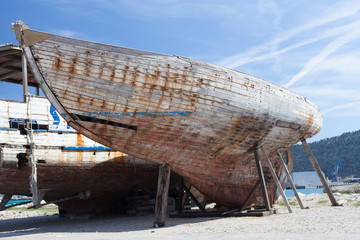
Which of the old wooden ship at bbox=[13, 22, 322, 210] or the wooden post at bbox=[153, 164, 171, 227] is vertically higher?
the old wooden ship at bbox=[13, 22, 322, 210]

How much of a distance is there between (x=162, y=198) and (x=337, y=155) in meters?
154

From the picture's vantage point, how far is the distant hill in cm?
14000

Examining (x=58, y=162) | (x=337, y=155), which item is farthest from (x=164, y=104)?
(x=337, y=155)

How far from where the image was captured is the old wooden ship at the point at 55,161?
11484mm

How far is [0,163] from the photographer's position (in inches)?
438

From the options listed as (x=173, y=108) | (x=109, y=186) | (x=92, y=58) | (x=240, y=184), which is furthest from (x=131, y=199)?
(x=92, y=58)

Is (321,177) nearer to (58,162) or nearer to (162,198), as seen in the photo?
(162,198)

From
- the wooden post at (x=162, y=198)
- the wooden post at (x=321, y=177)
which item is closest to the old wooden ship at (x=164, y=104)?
the wooden post at (x=162, y=198)

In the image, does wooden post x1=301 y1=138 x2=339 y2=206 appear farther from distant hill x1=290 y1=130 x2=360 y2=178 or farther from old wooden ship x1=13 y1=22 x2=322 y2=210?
distant hill x1=290 y1=130 x2=360 y2=178

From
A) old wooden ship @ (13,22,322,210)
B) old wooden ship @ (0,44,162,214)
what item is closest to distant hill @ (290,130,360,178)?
old wooden ship @ (0,44,162,214)

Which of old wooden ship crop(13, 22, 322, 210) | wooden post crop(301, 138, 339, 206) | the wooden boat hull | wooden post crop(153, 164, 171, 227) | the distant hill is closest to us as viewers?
old wooden ship crop(13, 22, 322, 210)

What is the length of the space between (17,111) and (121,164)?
3820mm

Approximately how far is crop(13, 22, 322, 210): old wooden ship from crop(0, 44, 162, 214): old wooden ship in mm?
3797

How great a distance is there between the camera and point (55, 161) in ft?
39.5
